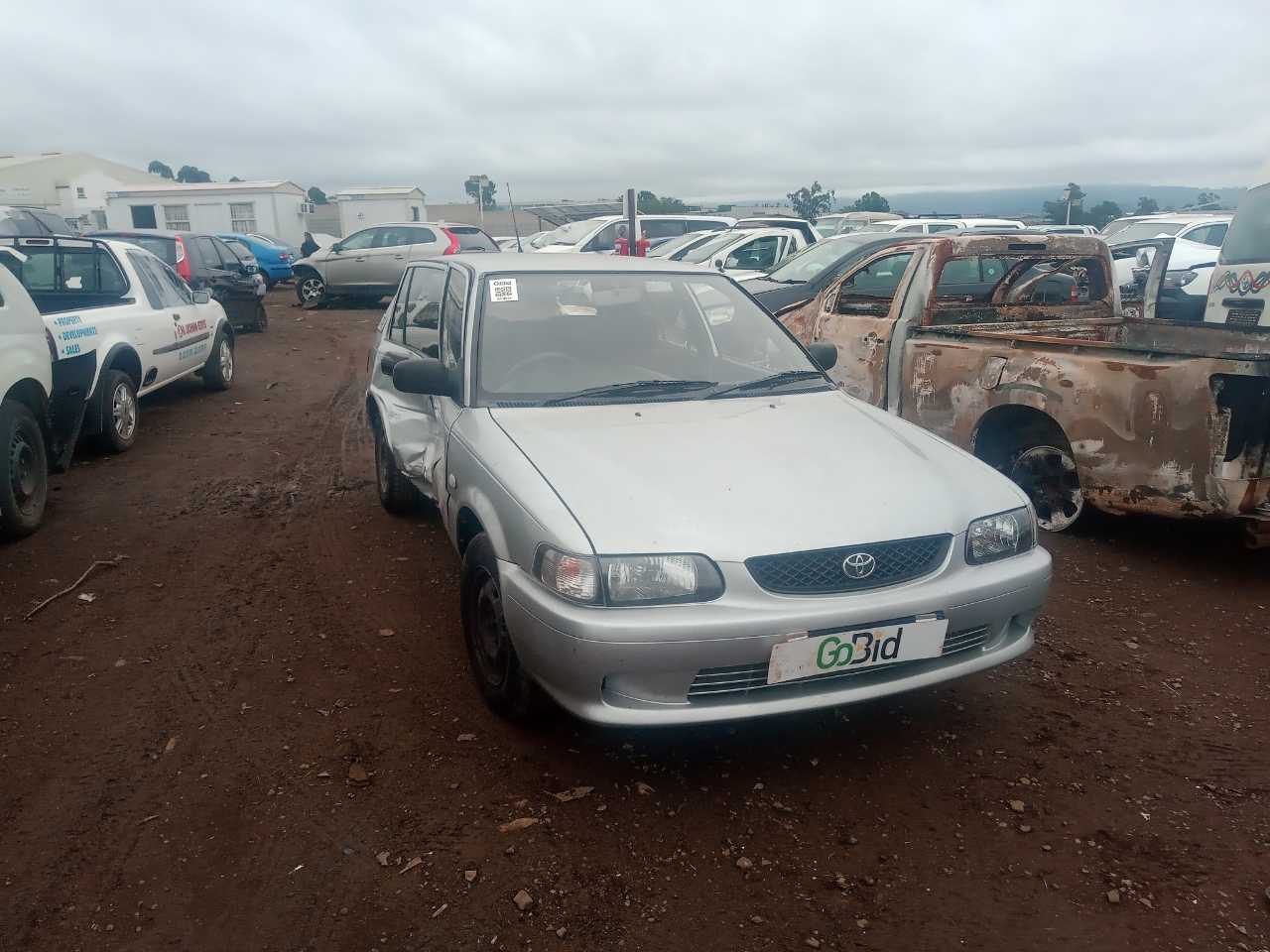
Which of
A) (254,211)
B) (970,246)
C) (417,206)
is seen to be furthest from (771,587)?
(254,211)

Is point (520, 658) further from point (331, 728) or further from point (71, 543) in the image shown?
point (71, 543)

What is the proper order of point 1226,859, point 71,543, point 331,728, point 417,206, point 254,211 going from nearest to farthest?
point 1226,859
point 331,728
point 71,543
point 417,206
point 254,211

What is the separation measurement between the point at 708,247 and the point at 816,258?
4.59 metres

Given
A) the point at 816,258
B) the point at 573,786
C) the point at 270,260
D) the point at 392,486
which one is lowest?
the point at 573,786

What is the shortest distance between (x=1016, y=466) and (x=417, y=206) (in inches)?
1296

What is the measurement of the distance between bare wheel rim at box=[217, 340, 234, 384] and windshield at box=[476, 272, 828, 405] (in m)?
6.76

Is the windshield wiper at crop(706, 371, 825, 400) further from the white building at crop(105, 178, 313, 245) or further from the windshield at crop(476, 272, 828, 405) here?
the white building at crop(105, 178, 313, 245)

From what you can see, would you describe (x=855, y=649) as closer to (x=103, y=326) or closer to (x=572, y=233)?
(x=103, y=326)

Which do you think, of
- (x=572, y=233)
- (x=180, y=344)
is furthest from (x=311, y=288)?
(x=180, y=344)

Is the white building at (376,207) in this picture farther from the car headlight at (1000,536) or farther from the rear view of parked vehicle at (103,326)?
the car headlight at (1000,536)

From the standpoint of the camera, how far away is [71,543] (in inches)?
205

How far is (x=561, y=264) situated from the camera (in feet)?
14.3

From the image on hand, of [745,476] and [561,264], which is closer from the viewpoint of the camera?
[745,476]

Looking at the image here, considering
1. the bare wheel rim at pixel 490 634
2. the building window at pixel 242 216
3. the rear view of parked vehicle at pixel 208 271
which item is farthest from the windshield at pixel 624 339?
the building window at pixel 242 216
